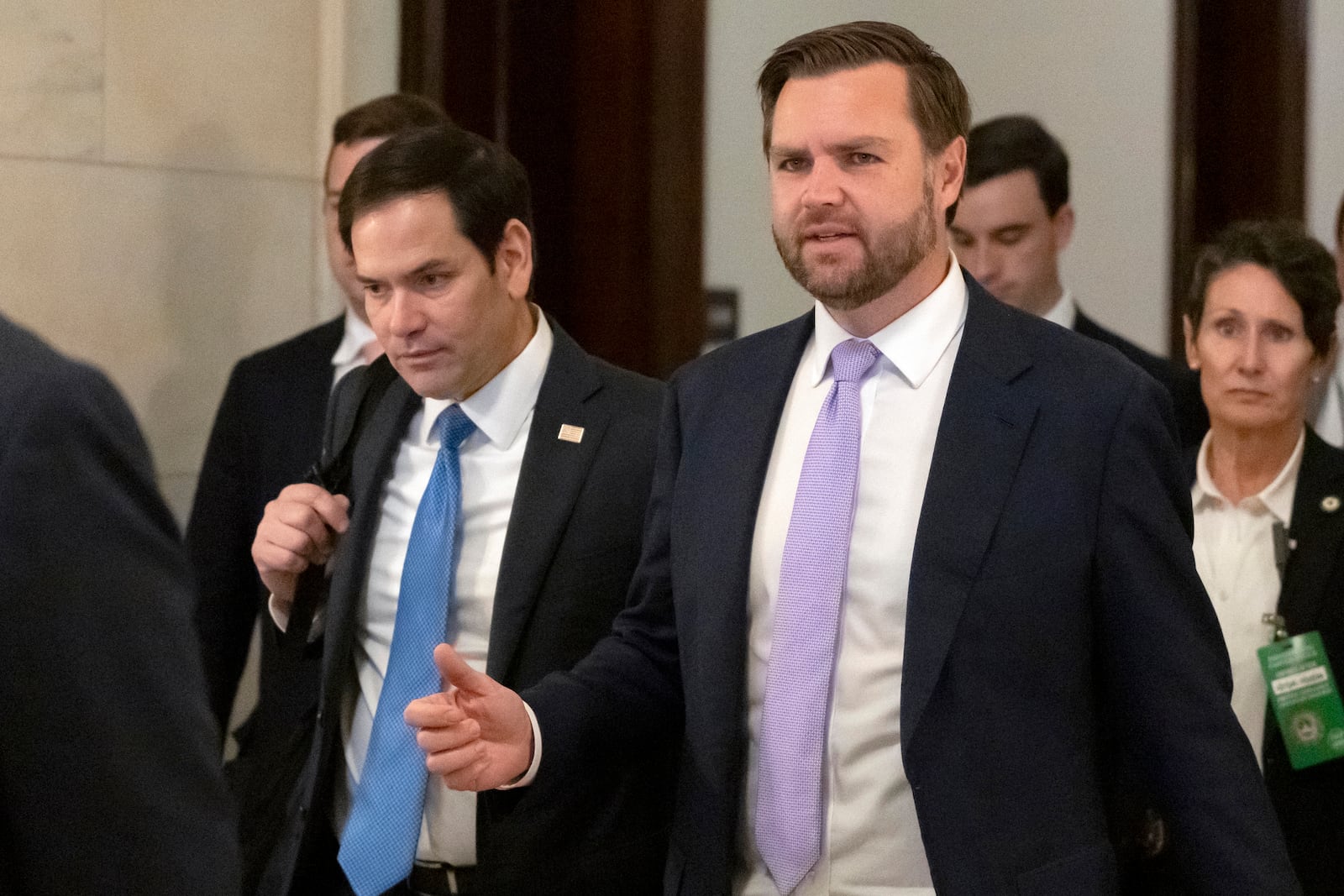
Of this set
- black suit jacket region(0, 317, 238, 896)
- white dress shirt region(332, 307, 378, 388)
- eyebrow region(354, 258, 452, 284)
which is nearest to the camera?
black suit jacket region(0, 317, 238, 896)

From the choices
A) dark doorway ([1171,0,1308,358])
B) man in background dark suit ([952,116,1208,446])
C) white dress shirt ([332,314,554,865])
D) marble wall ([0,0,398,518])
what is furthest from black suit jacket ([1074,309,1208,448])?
marble wall ([0,0,398,518])

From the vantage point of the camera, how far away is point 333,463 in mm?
2439

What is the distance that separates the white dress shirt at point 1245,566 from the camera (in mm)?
2686

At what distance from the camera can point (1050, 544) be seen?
6.03ft

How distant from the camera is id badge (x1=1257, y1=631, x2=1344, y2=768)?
2590 millimetres

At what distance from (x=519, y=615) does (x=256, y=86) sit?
6.57 ft

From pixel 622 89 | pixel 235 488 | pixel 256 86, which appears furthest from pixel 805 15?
pixel 235 488

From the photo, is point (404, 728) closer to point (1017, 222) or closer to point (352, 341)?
point (352, 341)

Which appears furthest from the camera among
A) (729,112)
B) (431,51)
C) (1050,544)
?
(729,112)

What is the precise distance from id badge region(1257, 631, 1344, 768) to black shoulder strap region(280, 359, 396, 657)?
1.49 m

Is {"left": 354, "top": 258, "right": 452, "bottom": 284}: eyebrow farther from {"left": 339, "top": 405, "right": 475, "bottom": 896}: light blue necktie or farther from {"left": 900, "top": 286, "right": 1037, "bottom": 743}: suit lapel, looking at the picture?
{"left": 900, "top": 286, "right": 1037, "bottom": 743}: suit lapel

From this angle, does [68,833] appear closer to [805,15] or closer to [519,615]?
[519,615]

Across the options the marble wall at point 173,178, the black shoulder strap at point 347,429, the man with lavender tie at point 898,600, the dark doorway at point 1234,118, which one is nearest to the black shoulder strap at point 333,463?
the black shoulder strap at point 347,429

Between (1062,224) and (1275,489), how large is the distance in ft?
3.69
